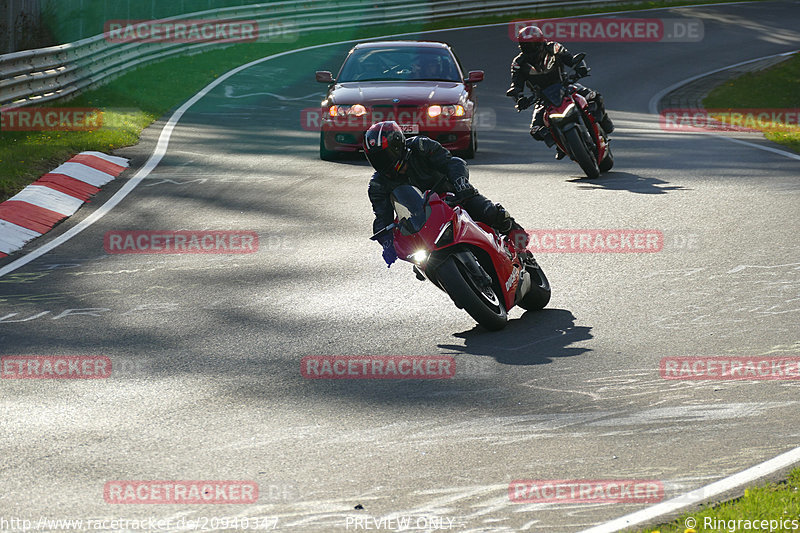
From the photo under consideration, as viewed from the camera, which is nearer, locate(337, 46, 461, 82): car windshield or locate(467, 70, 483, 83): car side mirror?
locate(467, 70, 483, 83): car side mirror

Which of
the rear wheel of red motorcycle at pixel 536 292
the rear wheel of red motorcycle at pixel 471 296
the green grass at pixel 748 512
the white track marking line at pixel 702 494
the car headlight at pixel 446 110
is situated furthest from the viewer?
the car headlight at pixel 446 110

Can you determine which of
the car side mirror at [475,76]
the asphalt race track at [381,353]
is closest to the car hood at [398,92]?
the car side mirror at [475,76]

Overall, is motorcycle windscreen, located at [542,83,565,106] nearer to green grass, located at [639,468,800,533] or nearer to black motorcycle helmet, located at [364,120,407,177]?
black motorcycle helmet, located at [364,120,407,177]

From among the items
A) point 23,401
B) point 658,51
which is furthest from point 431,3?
point 23,401

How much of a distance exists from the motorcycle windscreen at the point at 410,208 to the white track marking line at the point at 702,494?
297cm

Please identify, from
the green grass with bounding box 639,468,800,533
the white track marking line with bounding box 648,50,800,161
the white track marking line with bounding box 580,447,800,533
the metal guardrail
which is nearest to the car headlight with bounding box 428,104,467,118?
the white track marking line with bounding box 648,50,800,161

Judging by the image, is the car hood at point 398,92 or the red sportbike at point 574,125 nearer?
the red sportbike at point 574,125

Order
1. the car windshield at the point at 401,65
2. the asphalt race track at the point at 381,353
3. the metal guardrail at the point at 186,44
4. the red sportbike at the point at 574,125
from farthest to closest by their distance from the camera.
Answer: the metal guardrail at the point at 186,44, the car windshield at the point at 401,65, the red sportbike at the point at 574,125, the asphalt race track at the point at 381,353

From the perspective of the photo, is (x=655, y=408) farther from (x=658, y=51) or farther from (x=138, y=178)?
(x=658, y=51)

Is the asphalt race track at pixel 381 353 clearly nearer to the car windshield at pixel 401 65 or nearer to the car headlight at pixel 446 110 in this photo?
the car headlight at pixel 446 110

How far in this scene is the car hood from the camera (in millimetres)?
15617

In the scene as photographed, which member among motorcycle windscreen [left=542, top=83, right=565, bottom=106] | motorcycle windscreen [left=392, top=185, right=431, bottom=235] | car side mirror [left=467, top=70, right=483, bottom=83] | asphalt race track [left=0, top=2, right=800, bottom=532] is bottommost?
asphalt race track [left=0, top=2, right=800, bottom=532]

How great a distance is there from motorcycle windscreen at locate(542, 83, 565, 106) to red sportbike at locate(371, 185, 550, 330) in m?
5.96

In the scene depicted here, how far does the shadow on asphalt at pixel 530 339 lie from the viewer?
743 cm
